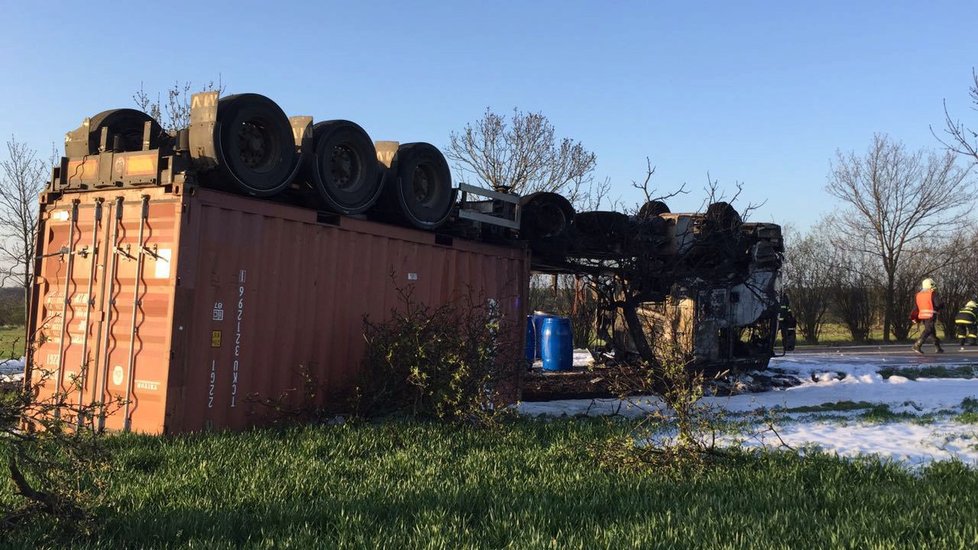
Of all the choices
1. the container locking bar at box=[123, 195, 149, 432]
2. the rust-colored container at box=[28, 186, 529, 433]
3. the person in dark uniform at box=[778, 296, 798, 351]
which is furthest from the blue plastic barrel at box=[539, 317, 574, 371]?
the container locking bar at box=[123, 195, 149, 432]

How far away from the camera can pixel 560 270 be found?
523 inches

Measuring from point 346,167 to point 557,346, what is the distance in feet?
24.2

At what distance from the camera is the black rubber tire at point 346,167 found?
26.8 ft

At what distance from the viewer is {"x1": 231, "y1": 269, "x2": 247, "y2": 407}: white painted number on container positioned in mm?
7430

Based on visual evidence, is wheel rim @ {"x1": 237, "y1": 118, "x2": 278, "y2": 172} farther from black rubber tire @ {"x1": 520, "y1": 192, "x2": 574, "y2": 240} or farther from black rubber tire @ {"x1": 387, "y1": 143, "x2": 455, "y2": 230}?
black rubber tire @ {"x1": 520, "y1": 192, "x2": 574, "y2": 240}

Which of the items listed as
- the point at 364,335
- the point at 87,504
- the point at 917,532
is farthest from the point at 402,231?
the point at 917,532

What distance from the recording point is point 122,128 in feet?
27.0

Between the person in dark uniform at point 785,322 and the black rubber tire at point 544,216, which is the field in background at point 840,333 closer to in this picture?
the person in dark uniform at point 785,322

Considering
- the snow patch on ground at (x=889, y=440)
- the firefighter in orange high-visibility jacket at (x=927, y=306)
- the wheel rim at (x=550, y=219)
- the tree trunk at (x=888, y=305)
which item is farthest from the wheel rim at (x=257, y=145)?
the tree trunk at (x=888, y=305)

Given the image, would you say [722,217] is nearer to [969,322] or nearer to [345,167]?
[345,167]

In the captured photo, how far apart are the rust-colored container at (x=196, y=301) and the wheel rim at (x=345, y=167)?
0.46 meters

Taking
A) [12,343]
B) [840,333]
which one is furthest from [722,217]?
[840,333]

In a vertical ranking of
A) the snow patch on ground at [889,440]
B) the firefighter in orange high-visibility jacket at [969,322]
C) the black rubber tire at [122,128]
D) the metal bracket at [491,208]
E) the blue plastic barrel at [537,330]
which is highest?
the black rubber tire at [122,128]

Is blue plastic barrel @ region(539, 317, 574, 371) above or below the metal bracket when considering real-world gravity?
below
